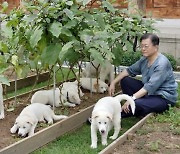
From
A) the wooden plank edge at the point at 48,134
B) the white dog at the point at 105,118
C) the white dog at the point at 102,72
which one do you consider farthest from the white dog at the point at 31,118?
the white dog at the point at 102,72

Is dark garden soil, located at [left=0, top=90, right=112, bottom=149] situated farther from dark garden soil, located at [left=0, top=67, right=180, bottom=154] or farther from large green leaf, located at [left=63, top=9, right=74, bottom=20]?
large green leaf, located at [left=63, top=9, right=74, bottom=20]

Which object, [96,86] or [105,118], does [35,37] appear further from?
[96,86]

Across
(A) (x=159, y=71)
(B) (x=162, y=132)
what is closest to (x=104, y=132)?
(B) (x=162, y=132)

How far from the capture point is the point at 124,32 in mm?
6250

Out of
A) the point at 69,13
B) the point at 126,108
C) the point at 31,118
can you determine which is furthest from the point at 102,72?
the point at 31,118

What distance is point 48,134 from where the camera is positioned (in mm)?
4996

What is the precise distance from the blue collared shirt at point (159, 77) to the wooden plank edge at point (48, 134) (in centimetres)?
81

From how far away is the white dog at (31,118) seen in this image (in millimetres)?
4895

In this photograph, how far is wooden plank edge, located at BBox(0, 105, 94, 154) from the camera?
14.7 ft

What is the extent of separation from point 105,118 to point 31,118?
858 millimetres

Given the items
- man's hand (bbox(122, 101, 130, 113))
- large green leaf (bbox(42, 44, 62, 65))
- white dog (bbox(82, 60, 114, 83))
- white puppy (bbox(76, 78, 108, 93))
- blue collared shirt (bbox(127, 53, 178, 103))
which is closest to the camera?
large green leaf (bbox(42, 44, 62, 65))

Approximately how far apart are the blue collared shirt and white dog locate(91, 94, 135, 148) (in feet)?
1.46

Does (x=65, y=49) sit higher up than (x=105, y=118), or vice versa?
(x=65, y=49)

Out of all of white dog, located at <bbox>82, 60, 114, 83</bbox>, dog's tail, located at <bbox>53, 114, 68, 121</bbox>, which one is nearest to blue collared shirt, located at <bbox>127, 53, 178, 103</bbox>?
dog's tail, located at <bbox>53, 114, 68, 121</bbox>
